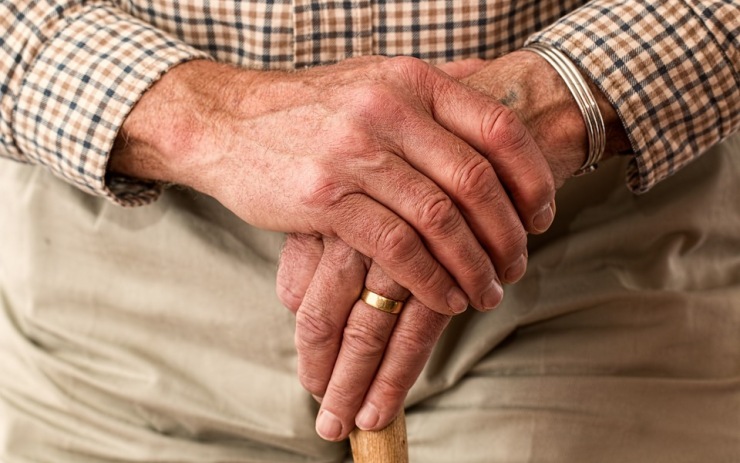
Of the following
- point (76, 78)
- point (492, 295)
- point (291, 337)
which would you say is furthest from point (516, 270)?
point (76, 78)

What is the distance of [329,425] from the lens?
3.28ft

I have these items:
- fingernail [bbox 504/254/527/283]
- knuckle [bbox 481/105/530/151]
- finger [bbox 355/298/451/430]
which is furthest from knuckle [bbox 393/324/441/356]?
knuckle [bbox 481/105/530/151]

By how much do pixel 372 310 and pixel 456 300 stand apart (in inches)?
3.6

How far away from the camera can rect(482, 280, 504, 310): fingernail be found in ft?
3.11

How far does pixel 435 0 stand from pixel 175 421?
0.64 metres

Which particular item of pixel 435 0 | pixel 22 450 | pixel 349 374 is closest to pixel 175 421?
pixel 22 450

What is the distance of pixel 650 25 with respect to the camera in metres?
1.03

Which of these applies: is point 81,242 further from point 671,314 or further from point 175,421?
point 671,314

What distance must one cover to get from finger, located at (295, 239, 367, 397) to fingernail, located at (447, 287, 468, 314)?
98 mm

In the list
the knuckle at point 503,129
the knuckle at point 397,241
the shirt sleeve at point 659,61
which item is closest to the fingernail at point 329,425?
the knuckle at point 397,241

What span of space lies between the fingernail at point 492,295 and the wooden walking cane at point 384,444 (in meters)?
0.17

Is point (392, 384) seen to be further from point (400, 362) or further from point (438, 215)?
point (438, 215)

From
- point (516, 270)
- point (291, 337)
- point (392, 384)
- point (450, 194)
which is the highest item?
point (450, 194)

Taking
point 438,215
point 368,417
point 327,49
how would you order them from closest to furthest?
Answer: 1. point 438,215
2. point 368,417
3. point 327,49
